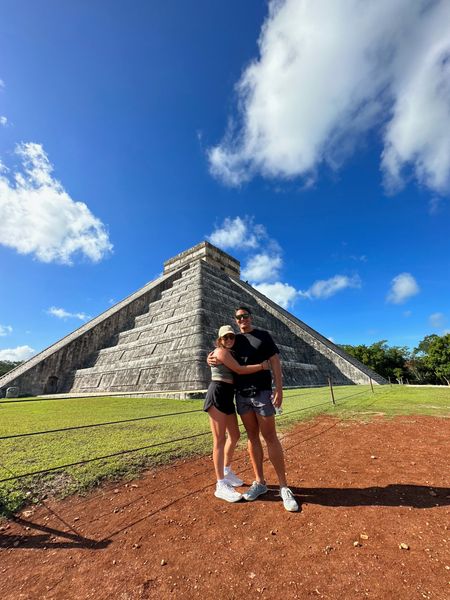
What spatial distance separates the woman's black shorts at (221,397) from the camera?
12.0ft

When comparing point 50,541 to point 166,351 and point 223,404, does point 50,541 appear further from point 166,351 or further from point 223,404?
point 166,351

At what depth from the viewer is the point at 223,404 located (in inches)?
144

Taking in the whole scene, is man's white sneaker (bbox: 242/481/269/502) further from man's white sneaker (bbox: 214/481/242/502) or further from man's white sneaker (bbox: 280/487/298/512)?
man's white sneaker (bbox: 280/487/298/512)

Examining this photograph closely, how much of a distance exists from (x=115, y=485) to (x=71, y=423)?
15.3ft

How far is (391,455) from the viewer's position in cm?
476

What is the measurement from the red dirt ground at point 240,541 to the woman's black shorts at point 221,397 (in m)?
1.04

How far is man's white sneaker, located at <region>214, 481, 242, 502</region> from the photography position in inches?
132

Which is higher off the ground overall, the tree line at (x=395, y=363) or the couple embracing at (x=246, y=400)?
the tree line at (x=395, y=363)

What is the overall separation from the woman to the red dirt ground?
0.96ft

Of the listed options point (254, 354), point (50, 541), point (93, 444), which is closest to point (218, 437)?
point (254, 354)

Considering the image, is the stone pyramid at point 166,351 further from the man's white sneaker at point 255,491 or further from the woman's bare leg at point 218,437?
the man's white sneaker at point 255,491

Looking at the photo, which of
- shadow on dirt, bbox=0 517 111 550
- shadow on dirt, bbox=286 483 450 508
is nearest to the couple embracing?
shadow on dirt, bbox=286 483 450 508

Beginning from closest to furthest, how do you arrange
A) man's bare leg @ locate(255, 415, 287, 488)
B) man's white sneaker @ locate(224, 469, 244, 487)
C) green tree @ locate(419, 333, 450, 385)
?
man's bare leg @ locate(255, 415, 287, 488) → man's white sneaker @ locate(224, 469, 244, 487) → green tree @ locate(419, 333, 450, 385)

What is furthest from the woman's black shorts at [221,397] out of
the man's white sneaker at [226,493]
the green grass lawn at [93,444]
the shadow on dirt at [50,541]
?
the green grass lawn at [93,444]
